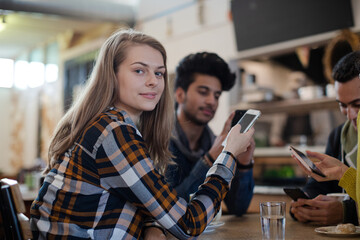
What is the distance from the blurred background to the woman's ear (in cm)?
51

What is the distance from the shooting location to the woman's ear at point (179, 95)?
7.20 feet

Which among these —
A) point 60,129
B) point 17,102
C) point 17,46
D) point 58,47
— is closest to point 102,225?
point 60,129

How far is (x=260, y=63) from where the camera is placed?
17.0ft

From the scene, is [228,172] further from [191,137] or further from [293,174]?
[293,174]

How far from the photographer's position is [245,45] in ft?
13.6

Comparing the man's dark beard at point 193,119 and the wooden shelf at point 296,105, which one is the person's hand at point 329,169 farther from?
the wooden shelf at point 296,105

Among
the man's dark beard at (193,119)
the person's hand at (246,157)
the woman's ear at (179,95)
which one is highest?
the woman's ear at (179,95)

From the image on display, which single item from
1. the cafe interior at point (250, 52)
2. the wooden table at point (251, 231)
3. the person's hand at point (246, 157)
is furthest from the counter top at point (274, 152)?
the wooden table at point (251, 231)

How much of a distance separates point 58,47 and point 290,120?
4926mm

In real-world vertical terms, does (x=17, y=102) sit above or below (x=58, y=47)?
below

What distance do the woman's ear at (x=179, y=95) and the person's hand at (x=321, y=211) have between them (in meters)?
0.92

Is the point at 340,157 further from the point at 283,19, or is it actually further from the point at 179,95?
the point at 283,19

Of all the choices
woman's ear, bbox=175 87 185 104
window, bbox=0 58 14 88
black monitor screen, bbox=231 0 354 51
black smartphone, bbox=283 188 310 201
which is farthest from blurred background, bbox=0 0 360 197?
window, bbox=0 58 14 88

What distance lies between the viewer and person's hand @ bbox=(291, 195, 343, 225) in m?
1.43
